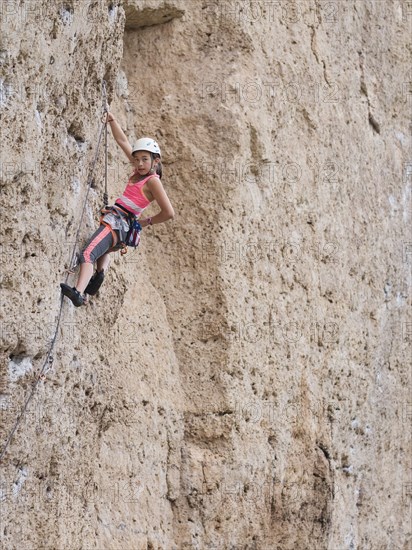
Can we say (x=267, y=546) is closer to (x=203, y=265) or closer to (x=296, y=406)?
(x=296, y=406)

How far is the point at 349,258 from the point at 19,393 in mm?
4974

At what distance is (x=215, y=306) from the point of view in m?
8.34

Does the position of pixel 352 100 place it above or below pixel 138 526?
above

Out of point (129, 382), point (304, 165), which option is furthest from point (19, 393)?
point (304, 165)

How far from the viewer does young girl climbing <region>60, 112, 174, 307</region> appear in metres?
6.15

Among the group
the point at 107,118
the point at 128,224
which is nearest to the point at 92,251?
the point at 128,224

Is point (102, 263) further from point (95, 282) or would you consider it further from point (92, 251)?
point (92, 251)

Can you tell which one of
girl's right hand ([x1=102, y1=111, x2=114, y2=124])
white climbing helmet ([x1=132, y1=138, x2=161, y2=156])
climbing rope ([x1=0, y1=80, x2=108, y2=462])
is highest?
girl's right hand ([x1=102, y1=111, x2=114, y2=124])

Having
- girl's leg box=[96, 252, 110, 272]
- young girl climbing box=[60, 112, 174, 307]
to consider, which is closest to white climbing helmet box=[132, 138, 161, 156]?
young girl climbing box=[60, 112, 174, 307]

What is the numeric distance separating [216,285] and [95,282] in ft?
7.04

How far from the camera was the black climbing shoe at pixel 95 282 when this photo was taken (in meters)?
6.32

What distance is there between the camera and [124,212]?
20.8 ft

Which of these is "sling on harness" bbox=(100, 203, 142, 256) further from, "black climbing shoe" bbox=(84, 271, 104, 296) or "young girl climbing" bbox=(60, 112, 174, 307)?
"black climbing shoe" bbox=(84, 271, 104, 296)

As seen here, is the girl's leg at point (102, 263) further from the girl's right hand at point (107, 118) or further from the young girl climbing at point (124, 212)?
the girl's right hand at point (107, 118)
